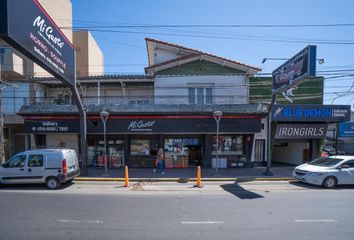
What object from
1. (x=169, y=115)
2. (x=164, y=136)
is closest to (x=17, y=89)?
(x=164, y=136)

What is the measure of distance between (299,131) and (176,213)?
1303 cm

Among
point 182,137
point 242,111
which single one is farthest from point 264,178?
point 182,137

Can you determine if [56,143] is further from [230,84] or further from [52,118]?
[230,84]

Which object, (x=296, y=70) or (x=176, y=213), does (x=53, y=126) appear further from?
(x=296, y=70)

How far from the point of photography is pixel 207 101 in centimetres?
1719

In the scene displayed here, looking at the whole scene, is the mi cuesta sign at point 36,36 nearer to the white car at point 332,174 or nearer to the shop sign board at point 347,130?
the white car at point 332,174

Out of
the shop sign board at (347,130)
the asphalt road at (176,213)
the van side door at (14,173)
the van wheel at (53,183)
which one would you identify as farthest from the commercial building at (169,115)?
the shop sign board at (347,130)

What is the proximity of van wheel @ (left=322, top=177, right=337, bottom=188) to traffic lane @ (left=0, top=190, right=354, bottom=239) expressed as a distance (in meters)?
1.50

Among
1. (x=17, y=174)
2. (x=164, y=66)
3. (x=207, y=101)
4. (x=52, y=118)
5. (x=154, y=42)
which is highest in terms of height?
(x=154, y=42)

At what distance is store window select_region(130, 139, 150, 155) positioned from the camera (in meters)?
16.2

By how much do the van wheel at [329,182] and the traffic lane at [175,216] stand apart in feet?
4.93

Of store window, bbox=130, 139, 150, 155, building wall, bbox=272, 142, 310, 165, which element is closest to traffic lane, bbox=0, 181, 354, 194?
store window, bbox=130, 139, 150, 155

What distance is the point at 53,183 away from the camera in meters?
10.1

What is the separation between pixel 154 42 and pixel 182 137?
854 centimetres
